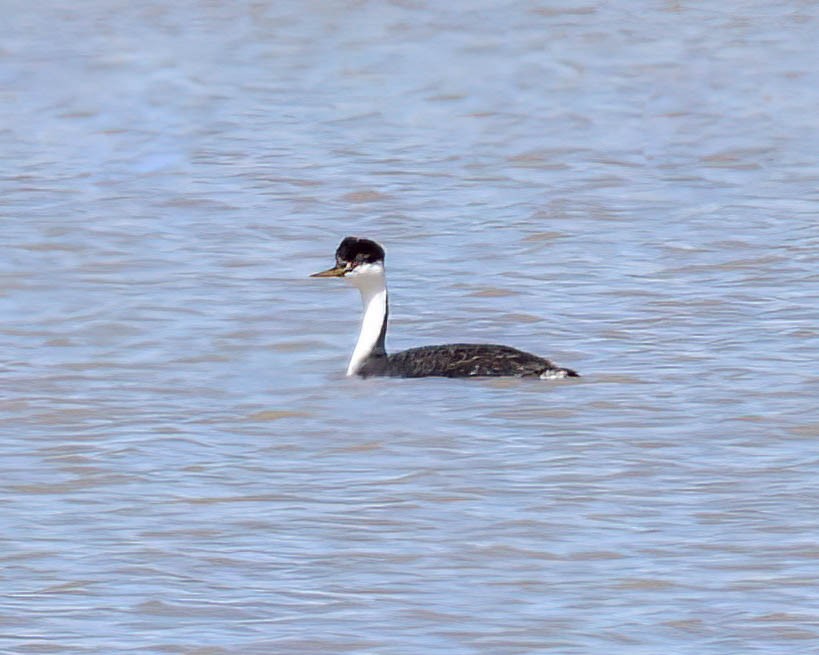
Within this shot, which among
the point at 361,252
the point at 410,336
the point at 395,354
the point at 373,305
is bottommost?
the point at 410,336

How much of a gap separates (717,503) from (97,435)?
9.62 ft

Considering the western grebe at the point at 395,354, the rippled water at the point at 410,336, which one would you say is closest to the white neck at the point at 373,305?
Answer: the western grebe at the point at 395,354

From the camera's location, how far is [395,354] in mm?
13484

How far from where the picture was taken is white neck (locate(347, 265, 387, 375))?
1352 cm

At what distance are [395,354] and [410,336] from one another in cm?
119

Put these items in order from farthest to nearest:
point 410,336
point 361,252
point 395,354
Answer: point 410,336 → point 361,252 → point 395,354

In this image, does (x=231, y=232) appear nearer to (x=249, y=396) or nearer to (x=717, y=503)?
(x=249, y=396)

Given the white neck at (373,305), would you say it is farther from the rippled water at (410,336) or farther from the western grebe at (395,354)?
the rippled water at (410,336)

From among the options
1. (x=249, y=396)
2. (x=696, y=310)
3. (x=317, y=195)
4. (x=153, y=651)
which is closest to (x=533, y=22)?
(x=317, y=195)

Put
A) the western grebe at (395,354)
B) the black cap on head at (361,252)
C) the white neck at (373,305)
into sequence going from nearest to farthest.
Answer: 1. the western grebe at (395,354)
2. the white neck at (373,305)
3. the black cap on head at (361,252)

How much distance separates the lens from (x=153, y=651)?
326 inches

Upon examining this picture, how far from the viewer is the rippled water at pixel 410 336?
29.3 feet

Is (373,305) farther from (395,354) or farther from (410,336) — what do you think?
(410,336)

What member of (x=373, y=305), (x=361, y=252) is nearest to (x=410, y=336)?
(x=373, y=305)
